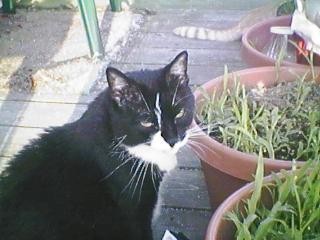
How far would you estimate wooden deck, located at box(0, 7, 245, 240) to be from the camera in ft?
6.08

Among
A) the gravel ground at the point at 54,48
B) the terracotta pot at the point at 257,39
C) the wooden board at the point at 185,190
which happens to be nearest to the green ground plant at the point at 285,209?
the wooden board at the point at 185,190

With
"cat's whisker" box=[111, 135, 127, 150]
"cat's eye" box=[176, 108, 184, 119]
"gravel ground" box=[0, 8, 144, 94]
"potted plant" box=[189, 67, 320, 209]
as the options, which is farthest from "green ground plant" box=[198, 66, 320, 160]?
"gravel ground" box=[0, 8, 144, 94]

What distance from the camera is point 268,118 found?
1671mm

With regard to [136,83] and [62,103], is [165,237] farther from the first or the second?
[62,103]

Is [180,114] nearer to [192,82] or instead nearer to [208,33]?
[192,82]

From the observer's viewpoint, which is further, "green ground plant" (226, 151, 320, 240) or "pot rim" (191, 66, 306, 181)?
"pot rim" (191, 66, 306, 181)

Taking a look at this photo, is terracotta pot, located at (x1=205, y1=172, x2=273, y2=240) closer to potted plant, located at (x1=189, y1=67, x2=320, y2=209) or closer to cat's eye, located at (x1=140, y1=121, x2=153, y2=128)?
potted plant, located at (x1=189, y1=67, x2=320, y2=209)

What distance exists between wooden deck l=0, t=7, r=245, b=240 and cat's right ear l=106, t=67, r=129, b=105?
0.38 meters

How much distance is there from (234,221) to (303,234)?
16cm

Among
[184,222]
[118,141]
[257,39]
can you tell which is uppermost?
[118,141]

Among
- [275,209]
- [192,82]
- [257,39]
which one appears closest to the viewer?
[275,209]

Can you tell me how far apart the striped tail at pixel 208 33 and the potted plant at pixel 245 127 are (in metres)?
0.94

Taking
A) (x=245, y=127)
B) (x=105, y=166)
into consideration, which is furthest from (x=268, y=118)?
(x=105, y=166)

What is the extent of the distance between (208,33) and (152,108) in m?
1.35
